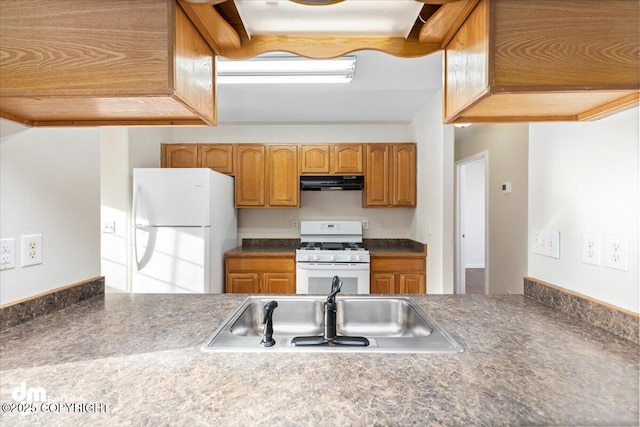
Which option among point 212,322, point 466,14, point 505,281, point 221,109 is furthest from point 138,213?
point 505,281

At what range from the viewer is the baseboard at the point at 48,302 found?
1.09m

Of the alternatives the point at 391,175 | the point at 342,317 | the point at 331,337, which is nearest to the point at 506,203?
the point at 391,175

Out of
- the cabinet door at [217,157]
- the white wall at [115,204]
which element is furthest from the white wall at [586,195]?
the white wall at [115,204]

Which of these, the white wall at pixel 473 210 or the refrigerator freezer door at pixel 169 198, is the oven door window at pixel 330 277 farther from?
the white wall at pixel 473 210

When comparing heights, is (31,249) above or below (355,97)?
below

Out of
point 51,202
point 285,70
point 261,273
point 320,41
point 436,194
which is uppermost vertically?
point 285,70

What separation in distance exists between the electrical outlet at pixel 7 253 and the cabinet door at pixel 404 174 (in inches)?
130

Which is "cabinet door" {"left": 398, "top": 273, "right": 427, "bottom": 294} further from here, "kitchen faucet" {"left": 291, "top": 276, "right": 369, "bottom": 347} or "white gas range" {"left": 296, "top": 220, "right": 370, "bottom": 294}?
Result: "kitchen faucet" {"left": 291, "top": 276, "right": 369, "bottom": 347}

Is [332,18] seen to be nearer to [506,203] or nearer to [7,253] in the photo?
[7,253]

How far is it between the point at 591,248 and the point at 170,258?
2.93 meters

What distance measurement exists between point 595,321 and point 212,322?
1363mm

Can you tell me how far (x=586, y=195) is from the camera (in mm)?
1129

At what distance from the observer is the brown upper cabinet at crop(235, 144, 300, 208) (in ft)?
12.3

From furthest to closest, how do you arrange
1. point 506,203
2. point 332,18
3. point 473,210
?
point 473,210
point 506,203
point 332,18
